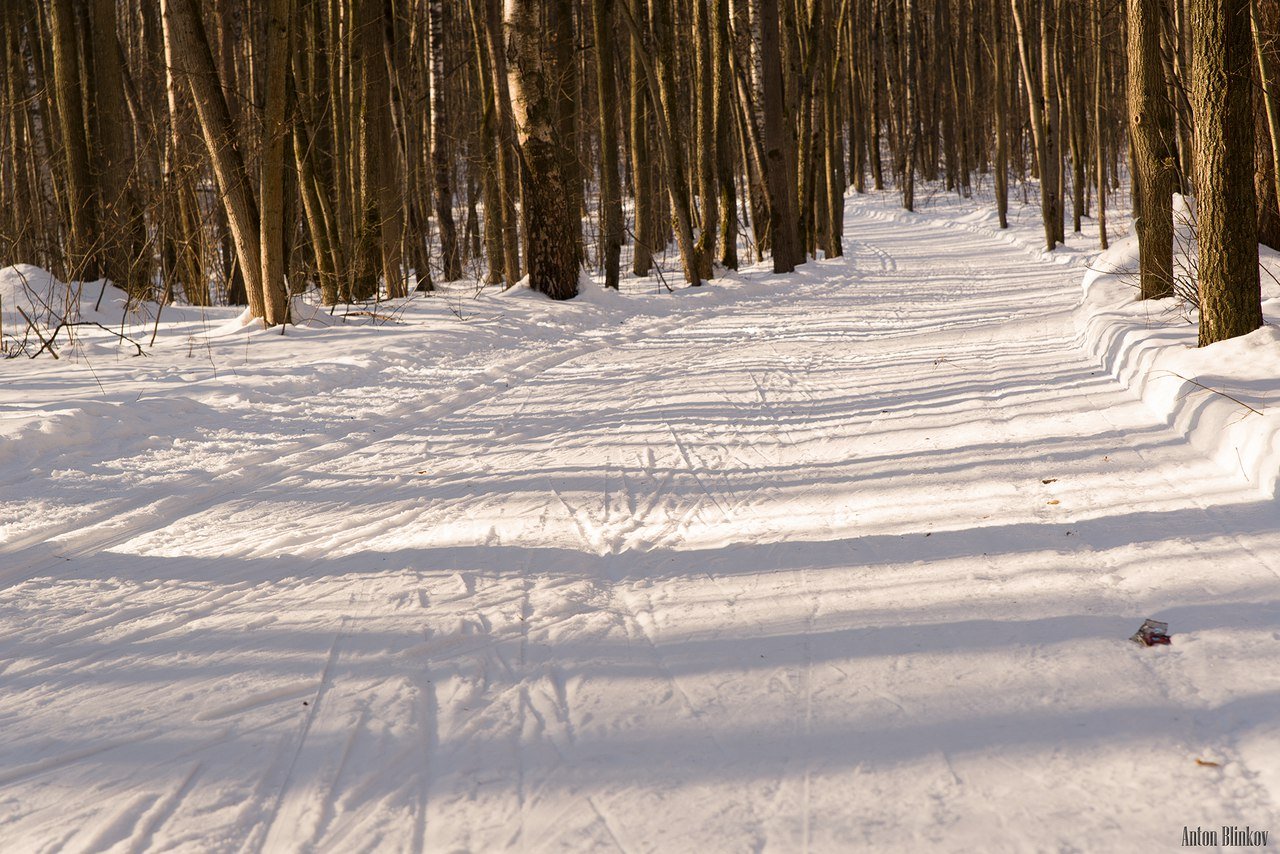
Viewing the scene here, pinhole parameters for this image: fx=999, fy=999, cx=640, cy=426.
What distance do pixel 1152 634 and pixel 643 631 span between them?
161 centimetres

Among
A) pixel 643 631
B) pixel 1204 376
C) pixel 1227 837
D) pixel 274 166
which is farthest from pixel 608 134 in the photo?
pixel 1227 837

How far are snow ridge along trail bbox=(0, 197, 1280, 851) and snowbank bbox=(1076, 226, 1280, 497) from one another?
20 centimetres

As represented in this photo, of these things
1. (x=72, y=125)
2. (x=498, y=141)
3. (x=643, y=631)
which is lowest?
(x=643, y=631)

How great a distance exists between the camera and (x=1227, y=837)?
216cm

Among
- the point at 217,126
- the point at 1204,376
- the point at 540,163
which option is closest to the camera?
the point at 1204,376

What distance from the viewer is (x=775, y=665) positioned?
3107 mm

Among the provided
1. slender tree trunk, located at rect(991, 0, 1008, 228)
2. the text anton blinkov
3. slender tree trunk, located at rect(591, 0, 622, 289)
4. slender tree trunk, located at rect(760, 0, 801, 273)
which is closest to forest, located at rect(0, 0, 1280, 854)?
the text anton blinkov

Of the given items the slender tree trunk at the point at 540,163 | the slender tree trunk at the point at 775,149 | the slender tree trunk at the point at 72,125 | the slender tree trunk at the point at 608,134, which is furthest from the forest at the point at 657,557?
the slender tree trunk at the point at 775,149

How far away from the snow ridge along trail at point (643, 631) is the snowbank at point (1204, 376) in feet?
0.65

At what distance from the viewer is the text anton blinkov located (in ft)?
7.03

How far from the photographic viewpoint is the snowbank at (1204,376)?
459 cm

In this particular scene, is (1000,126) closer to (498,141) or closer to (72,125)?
(498,141)

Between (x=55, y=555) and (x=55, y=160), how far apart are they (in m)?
15.8

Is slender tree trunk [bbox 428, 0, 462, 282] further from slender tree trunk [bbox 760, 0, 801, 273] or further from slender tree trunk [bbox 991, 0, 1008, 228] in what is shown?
slender tree trunk [bbox 991, 0, 1008, 228]
